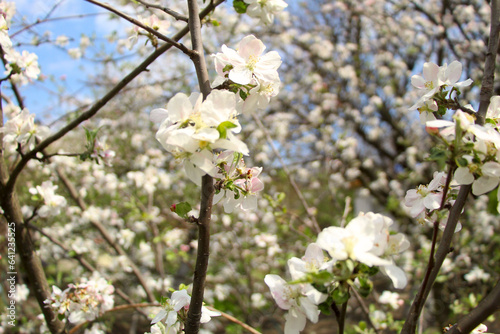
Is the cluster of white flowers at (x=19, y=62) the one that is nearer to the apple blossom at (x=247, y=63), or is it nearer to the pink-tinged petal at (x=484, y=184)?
the apple blossom at (x=247, y=63)

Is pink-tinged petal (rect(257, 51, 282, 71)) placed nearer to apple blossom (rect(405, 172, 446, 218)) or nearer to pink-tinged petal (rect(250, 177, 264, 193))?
pink-tinged petal (rect(250, 177, 264, 193))

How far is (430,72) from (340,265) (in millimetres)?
666

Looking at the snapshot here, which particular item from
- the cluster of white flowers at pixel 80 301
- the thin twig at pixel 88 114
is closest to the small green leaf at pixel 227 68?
the thin twig at pixel 88 114

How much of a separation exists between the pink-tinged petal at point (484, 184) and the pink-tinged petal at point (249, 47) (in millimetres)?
604

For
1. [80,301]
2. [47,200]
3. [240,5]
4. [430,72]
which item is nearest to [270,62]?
[240,5]

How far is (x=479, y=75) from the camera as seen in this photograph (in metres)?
4.89

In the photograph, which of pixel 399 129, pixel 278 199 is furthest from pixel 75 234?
pixel 399 129

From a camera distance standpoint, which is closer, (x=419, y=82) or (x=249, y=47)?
(x=249, y=47)

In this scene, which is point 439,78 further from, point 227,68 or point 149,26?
point 149,26

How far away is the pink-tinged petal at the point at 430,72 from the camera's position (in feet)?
3.36

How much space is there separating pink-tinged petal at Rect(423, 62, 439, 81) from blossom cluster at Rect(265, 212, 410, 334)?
0.52 meters

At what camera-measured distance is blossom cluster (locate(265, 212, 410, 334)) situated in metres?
0.66

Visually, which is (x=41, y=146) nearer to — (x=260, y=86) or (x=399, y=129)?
(x=260, y=86)

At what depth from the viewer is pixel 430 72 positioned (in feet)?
3.39
